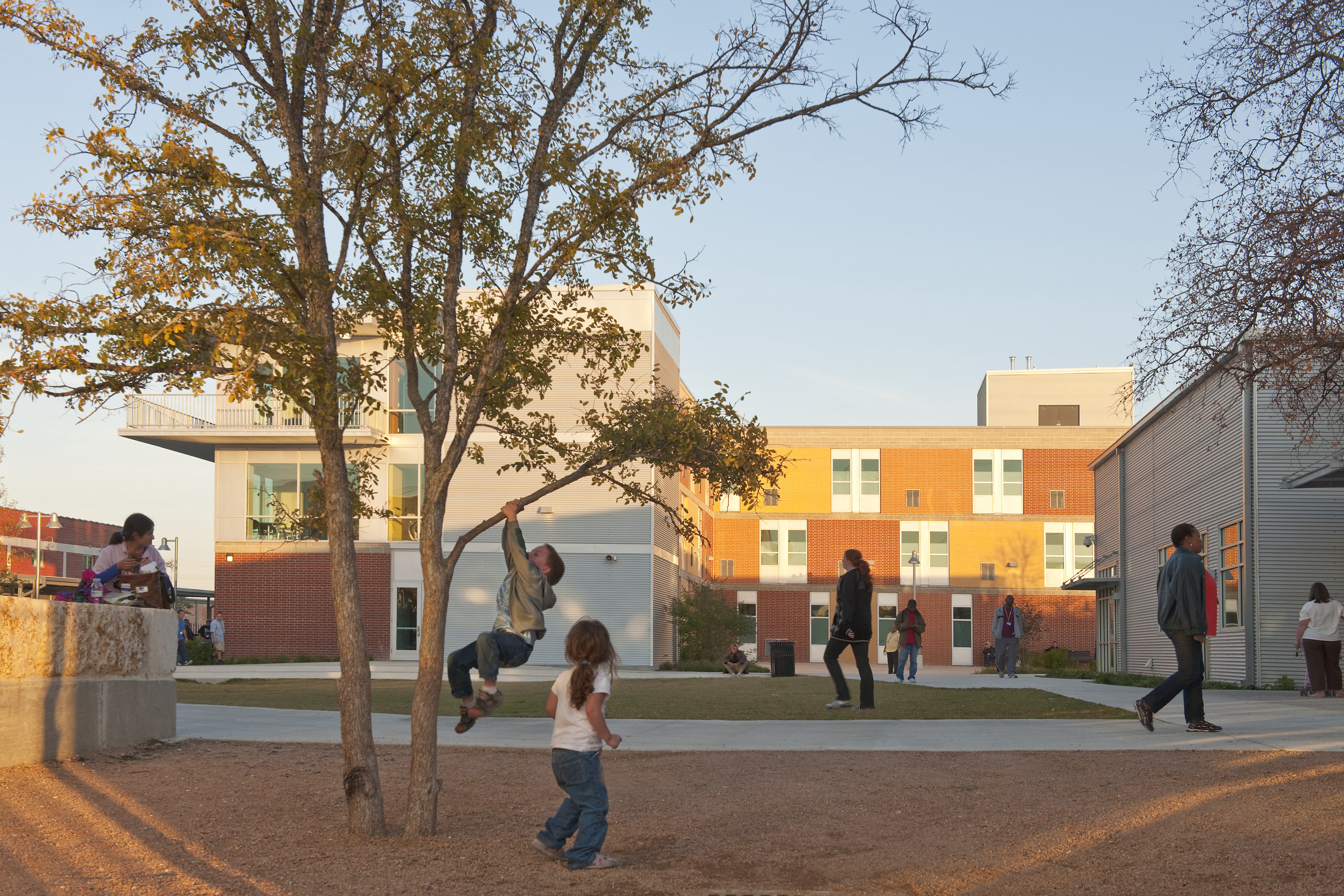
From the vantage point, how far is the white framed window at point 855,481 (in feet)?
190

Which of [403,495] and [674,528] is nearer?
[674,528]

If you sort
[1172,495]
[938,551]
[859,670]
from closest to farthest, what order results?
[859,670]
[1172,495]
[938,551]

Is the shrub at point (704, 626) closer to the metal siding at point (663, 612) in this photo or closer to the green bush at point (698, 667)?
the metal siding at point (663, 612)

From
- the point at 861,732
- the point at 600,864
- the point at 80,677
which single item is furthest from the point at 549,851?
the point at 861,732

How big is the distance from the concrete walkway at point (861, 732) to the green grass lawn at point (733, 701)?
573 mm

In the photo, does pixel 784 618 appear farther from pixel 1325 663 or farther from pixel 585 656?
pixel 585 656

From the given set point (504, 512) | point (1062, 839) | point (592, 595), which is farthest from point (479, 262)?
point (592, 595)

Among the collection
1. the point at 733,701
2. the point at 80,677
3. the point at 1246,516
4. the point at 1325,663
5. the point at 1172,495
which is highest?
the point at 1172,495

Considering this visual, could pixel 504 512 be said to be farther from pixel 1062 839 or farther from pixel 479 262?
pixel 1062 839

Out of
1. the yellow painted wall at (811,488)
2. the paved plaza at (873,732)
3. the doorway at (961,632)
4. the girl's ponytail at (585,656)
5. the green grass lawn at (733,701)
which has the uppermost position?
the yellow painted wall at (811,488)

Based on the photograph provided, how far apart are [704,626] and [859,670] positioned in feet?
98.6

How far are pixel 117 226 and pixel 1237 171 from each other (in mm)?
7631

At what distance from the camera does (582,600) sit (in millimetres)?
39562

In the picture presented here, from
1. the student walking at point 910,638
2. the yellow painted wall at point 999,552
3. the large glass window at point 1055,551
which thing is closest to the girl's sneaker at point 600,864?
the student walking at point 910,638
